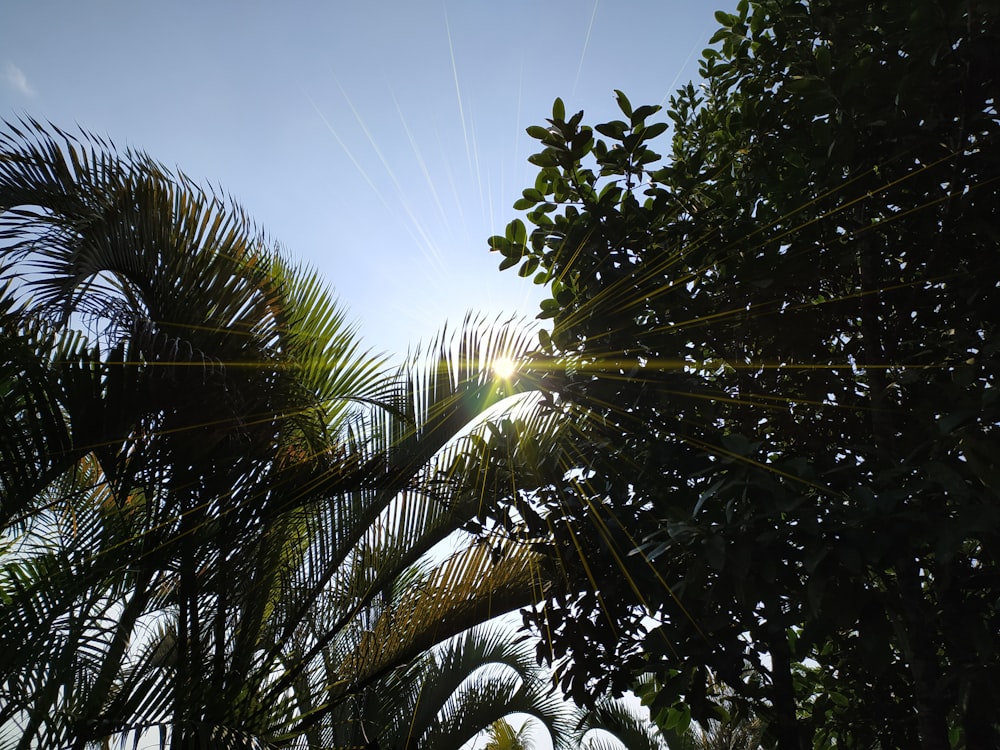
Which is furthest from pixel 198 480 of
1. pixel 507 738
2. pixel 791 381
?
pixel 507 738

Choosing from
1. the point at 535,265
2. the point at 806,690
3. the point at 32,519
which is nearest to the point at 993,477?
the point at 535,265

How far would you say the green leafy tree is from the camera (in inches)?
94.9

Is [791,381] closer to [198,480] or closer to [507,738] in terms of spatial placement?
[198,480]

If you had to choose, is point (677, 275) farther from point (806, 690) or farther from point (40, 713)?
point (40, 713)

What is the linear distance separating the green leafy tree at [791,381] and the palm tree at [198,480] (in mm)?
555

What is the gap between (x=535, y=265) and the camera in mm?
3721

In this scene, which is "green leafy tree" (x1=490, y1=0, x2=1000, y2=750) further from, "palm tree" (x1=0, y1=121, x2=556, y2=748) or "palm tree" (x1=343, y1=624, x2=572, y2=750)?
"palm tree" (x1=343, y1=624, x2=572, y2=750)

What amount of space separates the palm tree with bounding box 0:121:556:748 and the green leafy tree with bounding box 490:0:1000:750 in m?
0.55

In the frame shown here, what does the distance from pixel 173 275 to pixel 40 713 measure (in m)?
1.78

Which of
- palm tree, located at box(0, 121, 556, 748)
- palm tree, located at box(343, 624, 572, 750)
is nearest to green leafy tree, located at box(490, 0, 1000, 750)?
palm tree, located at box(0, 121, 556, 748)

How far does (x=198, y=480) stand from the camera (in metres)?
3.28

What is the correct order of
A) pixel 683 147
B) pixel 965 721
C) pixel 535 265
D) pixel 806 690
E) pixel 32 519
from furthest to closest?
pixel 683 147
pixel 806 690
pixel 535 265
pixel 32 519
pixel 965 721

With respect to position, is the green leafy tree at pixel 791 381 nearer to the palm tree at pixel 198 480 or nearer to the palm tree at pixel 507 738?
the palm tree at pixel 198 480

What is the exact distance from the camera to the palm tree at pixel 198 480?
2.75 metres
